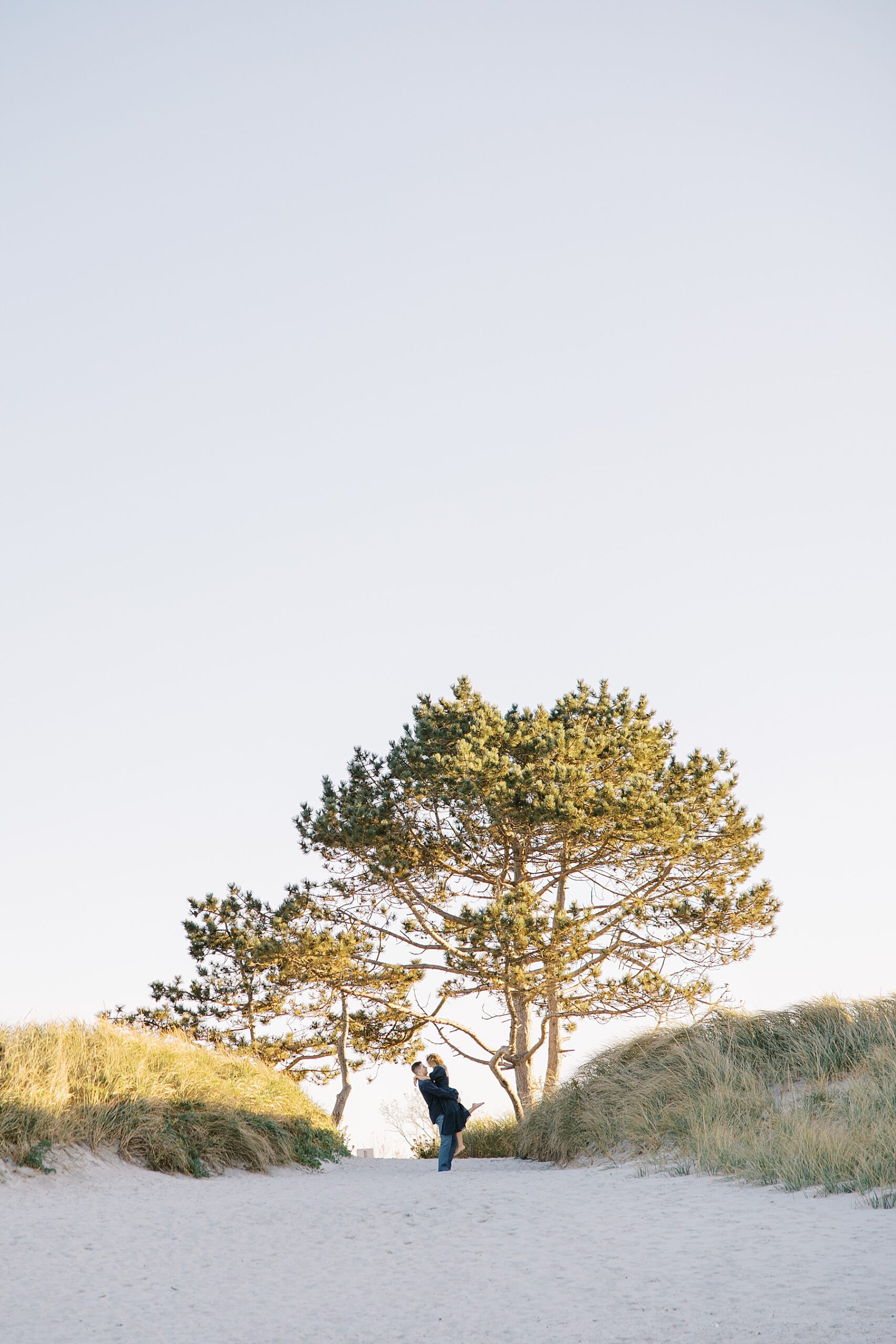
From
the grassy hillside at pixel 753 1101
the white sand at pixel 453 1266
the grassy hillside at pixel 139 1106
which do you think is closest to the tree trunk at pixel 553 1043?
the grassy hillside at pixel 753 1101

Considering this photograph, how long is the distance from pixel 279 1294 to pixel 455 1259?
1.13 m

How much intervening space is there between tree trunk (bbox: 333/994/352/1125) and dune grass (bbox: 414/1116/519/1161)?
205 cm

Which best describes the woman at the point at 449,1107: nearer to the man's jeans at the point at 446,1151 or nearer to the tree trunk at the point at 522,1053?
the man's jeans at the point at 446,1151

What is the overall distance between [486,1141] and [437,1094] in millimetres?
6537

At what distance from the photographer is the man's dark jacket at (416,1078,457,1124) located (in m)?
12.4

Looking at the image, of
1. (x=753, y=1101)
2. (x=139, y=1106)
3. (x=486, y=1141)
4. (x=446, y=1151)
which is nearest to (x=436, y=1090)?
(x=446, y=1151)

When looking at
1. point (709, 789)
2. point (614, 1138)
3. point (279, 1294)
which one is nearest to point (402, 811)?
point (709, 789)

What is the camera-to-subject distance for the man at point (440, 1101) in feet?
40.4

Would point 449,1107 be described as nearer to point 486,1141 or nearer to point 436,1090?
point 436,1090

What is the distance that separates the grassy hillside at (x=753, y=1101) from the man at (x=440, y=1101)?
4.35ft

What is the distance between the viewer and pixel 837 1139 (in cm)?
782

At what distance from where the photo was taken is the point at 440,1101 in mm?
12531

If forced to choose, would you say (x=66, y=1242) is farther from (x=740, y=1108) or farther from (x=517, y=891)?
(x=517, y=891)

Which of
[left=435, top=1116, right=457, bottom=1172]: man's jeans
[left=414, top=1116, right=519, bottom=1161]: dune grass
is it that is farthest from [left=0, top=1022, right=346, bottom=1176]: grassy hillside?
[left=414, top=1116, right=519, bottom=1161]: dune grass
